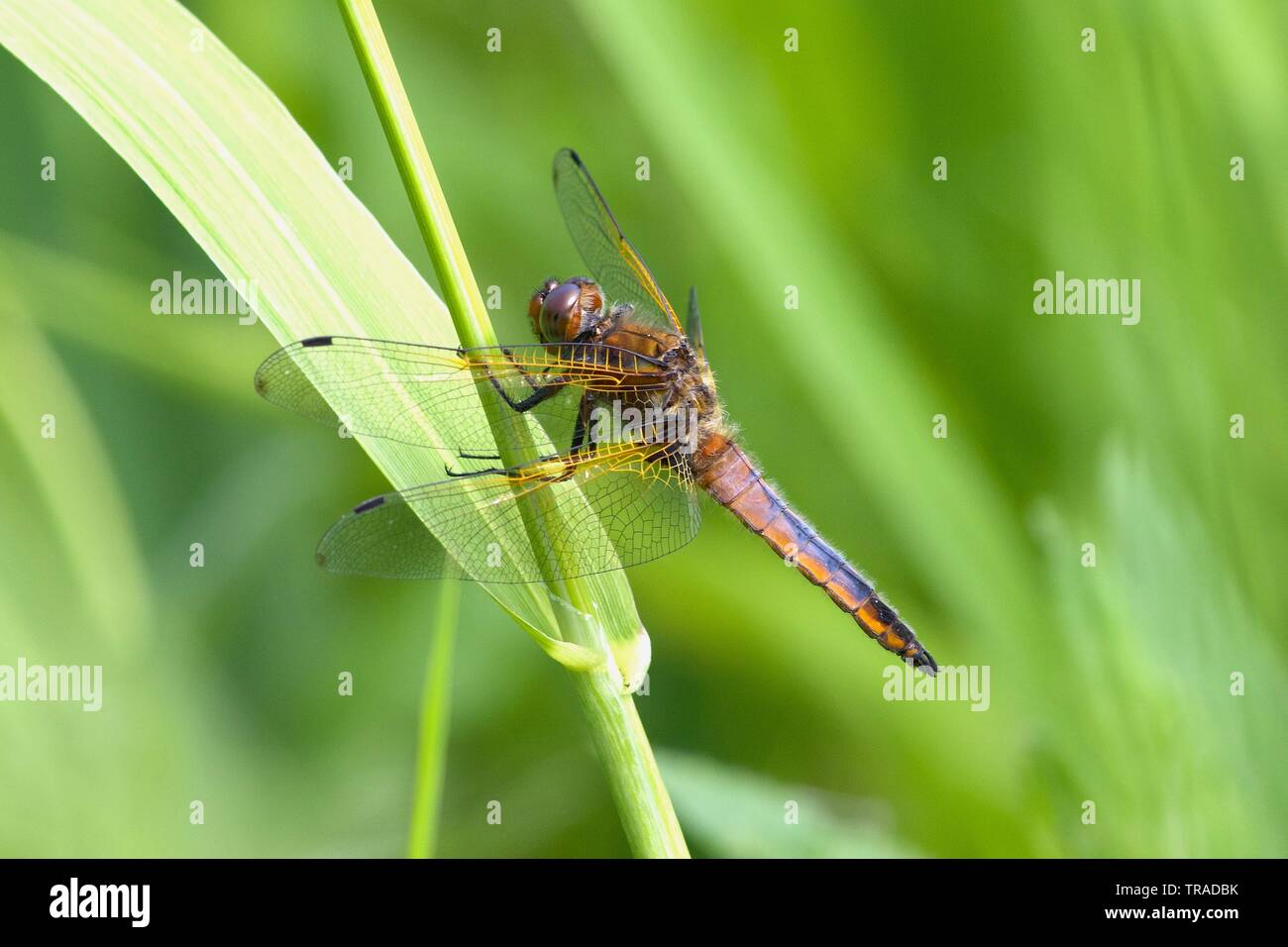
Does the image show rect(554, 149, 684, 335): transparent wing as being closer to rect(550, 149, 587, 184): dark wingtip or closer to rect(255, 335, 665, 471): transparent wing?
rect(550, 149, 587, 184): dark wingtip

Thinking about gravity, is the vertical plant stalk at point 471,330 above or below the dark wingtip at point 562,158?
below

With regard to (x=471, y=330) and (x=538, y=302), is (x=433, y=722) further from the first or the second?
(x=538, y=302)

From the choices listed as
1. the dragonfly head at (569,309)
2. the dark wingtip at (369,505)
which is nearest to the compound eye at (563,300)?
the dragonfly head at (569,309)

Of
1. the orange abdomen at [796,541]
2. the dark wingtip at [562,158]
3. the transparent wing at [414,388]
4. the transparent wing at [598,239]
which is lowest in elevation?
the orange abdomen at [796,541]

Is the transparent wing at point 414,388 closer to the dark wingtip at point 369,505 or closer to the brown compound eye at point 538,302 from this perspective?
the dark wingtip at point 369,505

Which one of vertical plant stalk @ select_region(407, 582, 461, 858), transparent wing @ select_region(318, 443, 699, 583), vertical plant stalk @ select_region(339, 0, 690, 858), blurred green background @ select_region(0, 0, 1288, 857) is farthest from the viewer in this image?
blurred green background @ select_region(0, 0, 1288, 857)

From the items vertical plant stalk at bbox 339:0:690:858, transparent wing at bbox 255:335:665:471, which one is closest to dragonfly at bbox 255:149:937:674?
transparent wing at bbox 255:335:665:471

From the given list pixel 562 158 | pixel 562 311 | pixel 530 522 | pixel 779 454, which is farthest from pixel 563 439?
pixel 779 454
